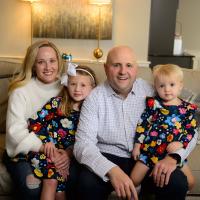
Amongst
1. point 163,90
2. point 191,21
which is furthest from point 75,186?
point 191,21

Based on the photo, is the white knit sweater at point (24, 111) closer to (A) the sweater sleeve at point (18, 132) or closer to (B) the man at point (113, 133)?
(A) the sweater sleeve at point (18, 132)

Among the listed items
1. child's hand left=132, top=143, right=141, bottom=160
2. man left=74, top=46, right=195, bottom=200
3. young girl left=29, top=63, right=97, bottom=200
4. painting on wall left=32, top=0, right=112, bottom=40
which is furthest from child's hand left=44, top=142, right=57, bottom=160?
painting on wall left=32, top=0, right=112, bottom=40

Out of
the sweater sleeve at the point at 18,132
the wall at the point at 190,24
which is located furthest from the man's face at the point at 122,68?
the wall at the point at 190,24

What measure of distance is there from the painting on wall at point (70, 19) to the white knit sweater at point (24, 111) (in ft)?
7.34

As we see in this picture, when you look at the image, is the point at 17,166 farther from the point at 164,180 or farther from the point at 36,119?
the point at 164,180

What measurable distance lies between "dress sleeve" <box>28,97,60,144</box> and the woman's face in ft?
0.51

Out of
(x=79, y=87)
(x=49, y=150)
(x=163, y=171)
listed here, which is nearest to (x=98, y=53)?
(x=79, y=87)

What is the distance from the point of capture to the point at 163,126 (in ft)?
6.00

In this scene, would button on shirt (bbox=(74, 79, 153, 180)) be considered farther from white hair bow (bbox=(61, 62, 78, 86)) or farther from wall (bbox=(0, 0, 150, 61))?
wall (bbox=(0, 0, 150, 61))

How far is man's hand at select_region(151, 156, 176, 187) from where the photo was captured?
1687 mm

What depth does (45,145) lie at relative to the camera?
1941 millimetres

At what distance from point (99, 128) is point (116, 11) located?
2749 mm

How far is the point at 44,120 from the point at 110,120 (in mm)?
424

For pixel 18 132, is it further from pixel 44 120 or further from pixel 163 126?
pixel 163 126
